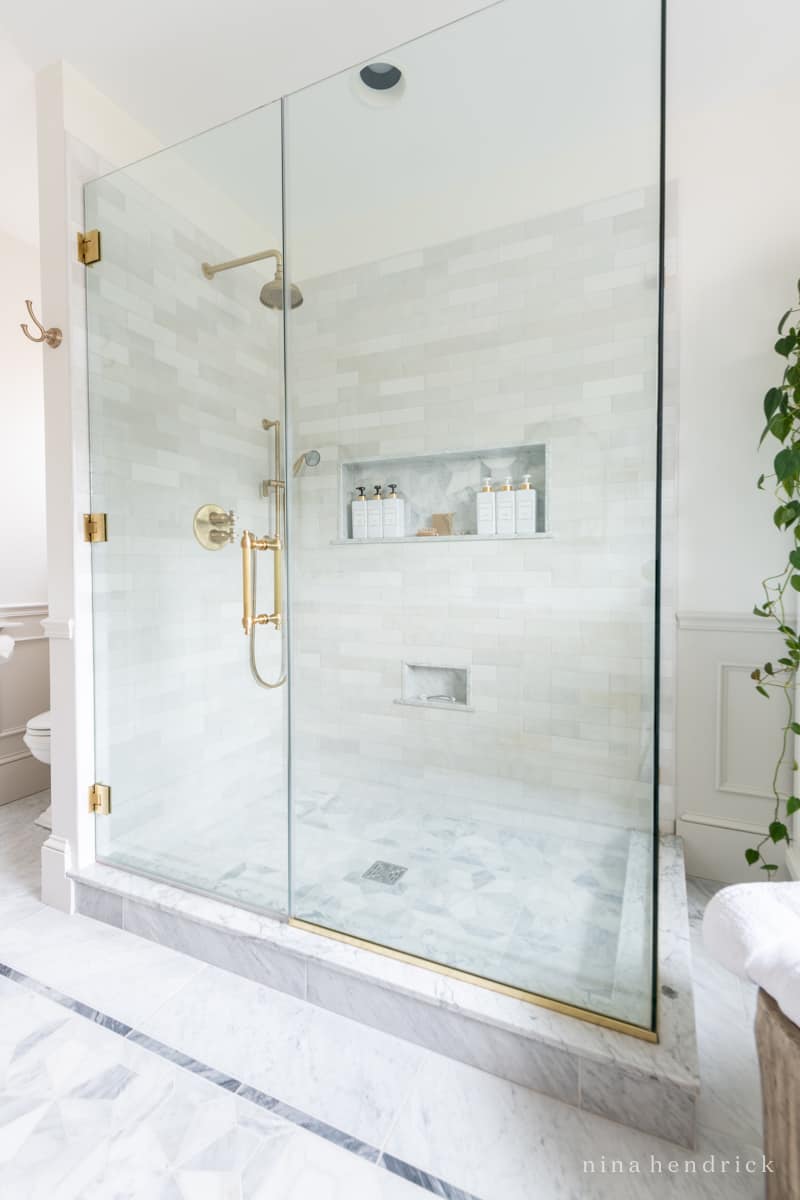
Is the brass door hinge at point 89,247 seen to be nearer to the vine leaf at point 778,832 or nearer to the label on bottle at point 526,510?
the label on bottle at point 526,510

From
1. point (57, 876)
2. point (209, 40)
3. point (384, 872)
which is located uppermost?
point (209, 40)

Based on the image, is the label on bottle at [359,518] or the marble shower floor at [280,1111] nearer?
the marble shower floor at [280,1111]

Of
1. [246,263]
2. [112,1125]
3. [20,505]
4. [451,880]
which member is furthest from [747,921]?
[20,505]

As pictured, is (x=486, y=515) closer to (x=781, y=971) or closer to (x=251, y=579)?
(x=251, y=579)

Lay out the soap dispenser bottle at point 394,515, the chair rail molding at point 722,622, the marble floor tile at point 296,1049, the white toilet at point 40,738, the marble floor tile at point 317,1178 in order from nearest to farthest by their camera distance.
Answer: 1. the marble floor tile at point 317,1178
2. the marble floor tile at point 296,1049
3. the soap dispenser bottle at point 394,515
4. the chair rail molding at point 722,622
5. the white toilet at point 40,738

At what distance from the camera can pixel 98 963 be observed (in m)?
1.50

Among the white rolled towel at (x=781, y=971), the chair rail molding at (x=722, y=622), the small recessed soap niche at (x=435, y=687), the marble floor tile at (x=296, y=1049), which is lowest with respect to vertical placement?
the marble floor tile at (x=296, y=1049)

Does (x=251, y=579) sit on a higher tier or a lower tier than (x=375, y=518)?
lower

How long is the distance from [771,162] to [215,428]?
1896mm

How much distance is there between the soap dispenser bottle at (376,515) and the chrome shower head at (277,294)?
1.70ft

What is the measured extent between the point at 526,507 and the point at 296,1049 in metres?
1.28

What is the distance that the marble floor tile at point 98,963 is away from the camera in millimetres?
1381

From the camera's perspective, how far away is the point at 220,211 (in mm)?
1635

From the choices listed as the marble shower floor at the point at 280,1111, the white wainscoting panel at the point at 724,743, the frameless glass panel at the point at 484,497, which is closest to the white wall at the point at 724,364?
the white wainscoting panel at the point at 724,743
